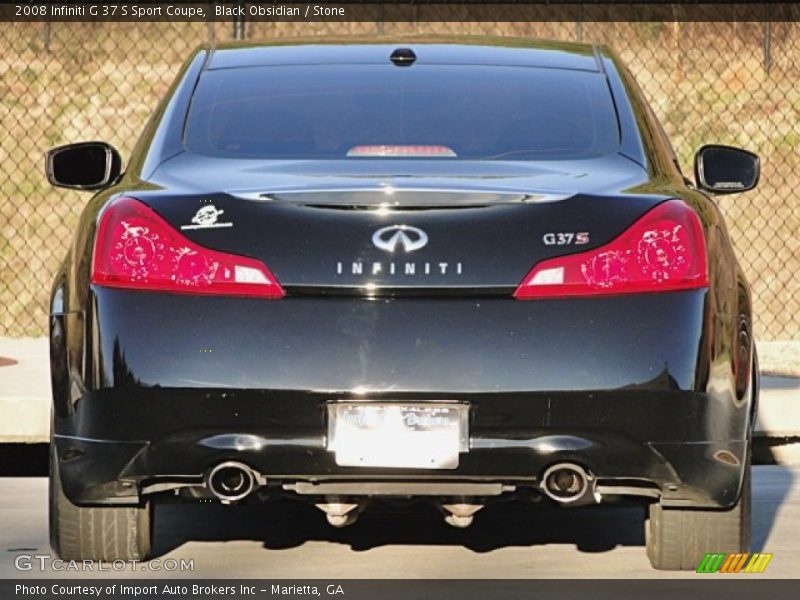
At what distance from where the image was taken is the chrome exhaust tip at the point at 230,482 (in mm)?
5730

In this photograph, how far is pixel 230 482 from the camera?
228 inches

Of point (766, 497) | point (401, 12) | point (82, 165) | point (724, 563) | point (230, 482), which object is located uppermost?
point (82, 165)

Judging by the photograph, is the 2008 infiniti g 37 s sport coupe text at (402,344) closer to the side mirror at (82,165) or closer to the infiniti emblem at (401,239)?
the infiniti emblem at (401,239)

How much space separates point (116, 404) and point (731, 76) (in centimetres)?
2617

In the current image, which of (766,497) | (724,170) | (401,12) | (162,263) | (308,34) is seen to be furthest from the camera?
(401,12)

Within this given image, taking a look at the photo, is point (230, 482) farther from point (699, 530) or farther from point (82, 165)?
point (82, 165)

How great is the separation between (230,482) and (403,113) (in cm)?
136

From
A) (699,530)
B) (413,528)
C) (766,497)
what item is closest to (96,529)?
(413,528)

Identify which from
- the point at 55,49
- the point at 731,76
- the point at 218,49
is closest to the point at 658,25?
the point at 731,76

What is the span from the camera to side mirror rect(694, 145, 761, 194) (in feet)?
22.7

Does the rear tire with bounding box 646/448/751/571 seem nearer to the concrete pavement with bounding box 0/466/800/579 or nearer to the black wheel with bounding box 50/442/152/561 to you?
the concrete pavement with bounding box 0/466/800/579

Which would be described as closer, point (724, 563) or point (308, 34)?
point (724, 563)

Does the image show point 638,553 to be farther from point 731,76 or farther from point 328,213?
point 731,76

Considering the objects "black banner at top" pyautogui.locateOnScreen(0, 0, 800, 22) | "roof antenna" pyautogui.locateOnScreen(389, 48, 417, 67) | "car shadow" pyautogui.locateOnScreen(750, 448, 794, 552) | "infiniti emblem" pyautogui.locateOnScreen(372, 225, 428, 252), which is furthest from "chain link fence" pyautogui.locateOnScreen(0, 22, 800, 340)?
"infiniti emblem" pyautogui.locateOnScreen(372, 225, 428, 252)
